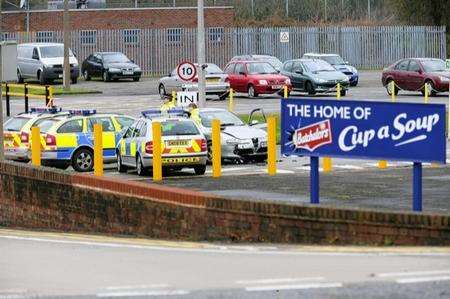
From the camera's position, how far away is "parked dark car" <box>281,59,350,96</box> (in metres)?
50.5

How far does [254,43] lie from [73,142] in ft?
142

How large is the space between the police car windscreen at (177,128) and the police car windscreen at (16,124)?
218 inches

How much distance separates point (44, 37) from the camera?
71188 mm

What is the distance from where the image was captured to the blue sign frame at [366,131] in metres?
15.0

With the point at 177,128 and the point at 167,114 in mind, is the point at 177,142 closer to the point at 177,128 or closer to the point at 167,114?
the point at 177,128

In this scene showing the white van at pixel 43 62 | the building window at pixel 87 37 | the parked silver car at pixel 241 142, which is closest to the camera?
the parked silver car at pixel 241 142

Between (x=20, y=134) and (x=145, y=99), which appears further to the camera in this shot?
(x=145, y=99)

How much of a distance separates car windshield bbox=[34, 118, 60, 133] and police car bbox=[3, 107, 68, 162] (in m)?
0.11

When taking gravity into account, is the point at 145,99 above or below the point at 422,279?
above

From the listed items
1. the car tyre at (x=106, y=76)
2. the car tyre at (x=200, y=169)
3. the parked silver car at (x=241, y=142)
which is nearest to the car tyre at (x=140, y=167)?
the car tyre at (x=200, y=169)

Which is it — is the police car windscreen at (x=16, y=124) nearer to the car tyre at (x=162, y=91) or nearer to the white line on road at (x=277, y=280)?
the car tyre at (x=162, y=91)

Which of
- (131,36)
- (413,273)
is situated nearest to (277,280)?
(413,273)

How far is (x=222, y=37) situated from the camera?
72812 millimetres

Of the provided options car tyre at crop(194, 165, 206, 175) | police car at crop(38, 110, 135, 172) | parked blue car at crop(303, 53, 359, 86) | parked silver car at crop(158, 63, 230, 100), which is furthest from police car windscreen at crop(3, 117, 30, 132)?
parked blue car at crop(303, 53, 359, 86)
